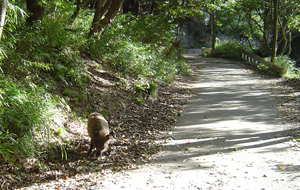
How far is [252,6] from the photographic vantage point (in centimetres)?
2697

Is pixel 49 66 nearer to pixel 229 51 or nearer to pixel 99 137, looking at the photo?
pixel 99 137

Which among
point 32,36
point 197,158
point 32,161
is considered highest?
point 32,36

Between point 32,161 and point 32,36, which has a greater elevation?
point 32,36

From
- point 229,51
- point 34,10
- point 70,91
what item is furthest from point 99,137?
point 229,51

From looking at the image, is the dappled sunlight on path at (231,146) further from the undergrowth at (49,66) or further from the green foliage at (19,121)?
the undergrowth at (49,66)

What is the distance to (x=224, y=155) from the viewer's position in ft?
22.2

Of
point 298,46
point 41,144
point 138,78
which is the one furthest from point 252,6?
point 41,144

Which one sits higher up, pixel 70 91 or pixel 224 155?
pixel 70 91

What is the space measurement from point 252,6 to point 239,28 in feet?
37.1

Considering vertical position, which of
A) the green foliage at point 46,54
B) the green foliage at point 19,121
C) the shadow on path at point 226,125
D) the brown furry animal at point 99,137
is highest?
the green foliage at point 46,54

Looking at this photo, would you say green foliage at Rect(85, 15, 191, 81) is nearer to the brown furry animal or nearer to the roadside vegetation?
the roadside vegetation

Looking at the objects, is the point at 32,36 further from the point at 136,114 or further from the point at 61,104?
the point at 136,114

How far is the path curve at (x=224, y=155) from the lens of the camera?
539cm

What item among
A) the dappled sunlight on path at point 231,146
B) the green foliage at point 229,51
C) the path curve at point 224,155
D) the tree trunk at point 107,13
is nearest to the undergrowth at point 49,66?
the tree trunk at point 107,13
